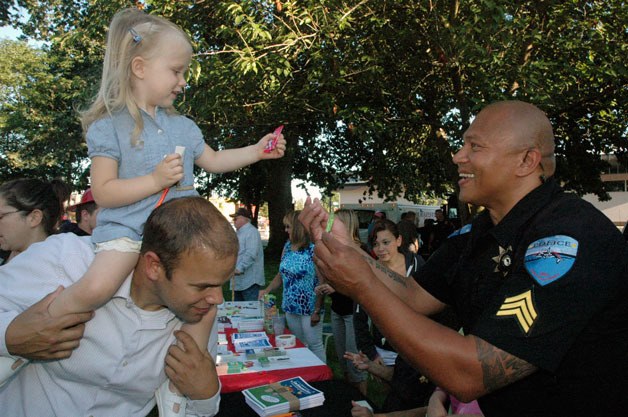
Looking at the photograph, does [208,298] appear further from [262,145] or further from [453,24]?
[453,24]

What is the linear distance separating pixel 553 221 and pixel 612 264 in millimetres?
237

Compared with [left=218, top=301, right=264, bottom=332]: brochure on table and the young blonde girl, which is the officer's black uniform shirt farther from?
[left=218, top=301, right=264, bottom=332]: brochure on table

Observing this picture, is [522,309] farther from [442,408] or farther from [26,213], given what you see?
[26,213]

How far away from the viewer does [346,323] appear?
18.4ft

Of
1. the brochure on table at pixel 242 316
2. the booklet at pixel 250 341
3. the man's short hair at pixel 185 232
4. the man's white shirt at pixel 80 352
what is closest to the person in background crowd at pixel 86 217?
the brochure on table at pixel 242 316

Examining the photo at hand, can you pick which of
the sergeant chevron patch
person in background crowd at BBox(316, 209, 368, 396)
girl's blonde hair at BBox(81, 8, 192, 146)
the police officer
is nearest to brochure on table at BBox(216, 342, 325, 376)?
person in background crowd at BBox(316, 209, 368, 396)

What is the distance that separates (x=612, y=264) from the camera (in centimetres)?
159

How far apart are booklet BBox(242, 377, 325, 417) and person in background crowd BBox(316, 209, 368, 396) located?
2192mm

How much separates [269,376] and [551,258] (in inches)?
98.4

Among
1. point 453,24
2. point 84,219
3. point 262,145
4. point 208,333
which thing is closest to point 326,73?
point 453,24

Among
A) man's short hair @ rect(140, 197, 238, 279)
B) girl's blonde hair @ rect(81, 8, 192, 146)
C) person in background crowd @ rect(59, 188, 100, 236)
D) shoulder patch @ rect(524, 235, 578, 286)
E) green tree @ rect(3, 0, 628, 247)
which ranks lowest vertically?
shoulder patch @ rect(524, 235, 578, 286)

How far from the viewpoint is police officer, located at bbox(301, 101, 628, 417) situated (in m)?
1.53

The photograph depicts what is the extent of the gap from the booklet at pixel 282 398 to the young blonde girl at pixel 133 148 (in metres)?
0.76

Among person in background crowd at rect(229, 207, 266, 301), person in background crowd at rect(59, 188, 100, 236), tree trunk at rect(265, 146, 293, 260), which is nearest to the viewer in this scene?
person in background crowd at rect(59, 188, 100, 236)
